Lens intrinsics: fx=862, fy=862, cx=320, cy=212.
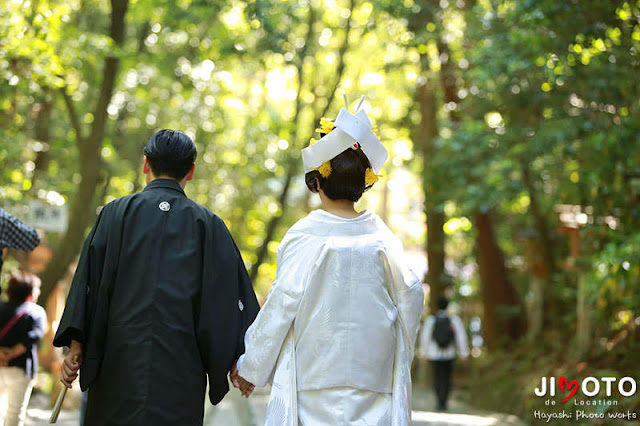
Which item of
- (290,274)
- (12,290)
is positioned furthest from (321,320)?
(12,290)

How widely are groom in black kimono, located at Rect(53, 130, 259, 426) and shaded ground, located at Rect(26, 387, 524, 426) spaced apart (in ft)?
20.1

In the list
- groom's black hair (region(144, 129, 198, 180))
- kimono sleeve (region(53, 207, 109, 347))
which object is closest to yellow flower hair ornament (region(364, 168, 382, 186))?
groom's black hair (region(144, 129, 198, 180))

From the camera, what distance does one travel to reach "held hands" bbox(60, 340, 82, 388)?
4066 mm

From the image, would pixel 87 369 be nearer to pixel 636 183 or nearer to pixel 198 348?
pixel 198 348

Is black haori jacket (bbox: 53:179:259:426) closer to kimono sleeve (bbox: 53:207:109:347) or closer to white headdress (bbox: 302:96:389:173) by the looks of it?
kimono sleeve (bbox: 53:207:109:347)

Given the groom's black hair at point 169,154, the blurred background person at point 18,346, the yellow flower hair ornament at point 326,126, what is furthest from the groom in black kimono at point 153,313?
the blurred background person at point 18,346

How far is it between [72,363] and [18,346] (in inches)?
102

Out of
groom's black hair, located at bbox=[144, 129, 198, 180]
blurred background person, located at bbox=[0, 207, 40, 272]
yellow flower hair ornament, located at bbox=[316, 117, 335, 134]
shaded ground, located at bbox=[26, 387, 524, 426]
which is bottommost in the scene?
shaded ground, located at bbox=[26, 387, 524, 426]

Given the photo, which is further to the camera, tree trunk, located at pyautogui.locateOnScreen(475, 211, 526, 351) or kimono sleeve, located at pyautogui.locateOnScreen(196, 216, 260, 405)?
tree trunk, located at pyautogui.locateOnScreen(475, 211, 526, 351)

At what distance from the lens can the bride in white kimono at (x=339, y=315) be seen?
405cm

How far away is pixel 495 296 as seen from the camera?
19.6 metres

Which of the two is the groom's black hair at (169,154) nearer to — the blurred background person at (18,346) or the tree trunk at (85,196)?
the blurred background person at (18,346)

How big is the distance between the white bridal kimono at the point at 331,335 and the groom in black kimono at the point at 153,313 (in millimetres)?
224

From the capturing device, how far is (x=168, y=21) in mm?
13914
